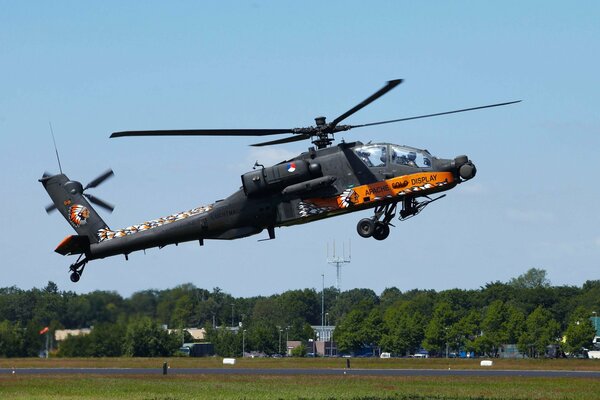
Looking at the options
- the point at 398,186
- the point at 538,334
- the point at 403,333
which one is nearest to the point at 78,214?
the point at 398,186

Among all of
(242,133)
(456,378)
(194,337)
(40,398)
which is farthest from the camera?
(456,378)

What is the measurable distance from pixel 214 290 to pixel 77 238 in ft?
57.1

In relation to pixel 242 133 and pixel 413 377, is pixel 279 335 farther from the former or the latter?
pixel 242 133

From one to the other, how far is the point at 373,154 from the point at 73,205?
1570 centimetres

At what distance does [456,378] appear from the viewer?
253 feet

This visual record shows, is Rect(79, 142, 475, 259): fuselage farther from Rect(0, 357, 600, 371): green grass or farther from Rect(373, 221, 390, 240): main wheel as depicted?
Rect(0, 357, 600, 371): green grass

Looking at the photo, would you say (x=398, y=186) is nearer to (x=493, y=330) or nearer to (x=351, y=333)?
(x=493, y=330)

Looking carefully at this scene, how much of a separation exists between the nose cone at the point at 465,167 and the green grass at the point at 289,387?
20595 mm

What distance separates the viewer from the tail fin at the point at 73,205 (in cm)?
4509

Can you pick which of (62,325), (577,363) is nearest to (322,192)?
(62,325)

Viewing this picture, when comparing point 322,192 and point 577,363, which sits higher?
point 322,192

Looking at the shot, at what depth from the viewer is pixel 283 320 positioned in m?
150

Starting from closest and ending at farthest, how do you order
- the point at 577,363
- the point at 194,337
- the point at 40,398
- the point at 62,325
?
the point at 62,325 < the point at 40,398 < the point at 194,337 < the point at 577,363

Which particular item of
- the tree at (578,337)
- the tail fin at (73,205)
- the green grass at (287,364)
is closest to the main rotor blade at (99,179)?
the tail fin at (73,205)
